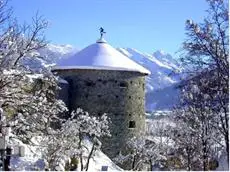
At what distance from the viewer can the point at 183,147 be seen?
786 inches

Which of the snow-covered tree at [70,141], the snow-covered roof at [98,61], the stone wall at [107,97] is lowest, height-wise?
the snow-covered tree at [70,141]

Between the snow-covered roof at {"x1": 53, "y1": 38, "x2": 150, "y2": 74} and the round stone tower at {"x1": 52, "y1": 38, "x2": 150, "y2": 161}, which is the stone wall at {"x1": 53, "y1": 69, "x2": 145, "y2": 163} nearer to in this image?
the round stone tower at {"x1": 52, "y1": 38, "x2": 150, "y2": 161}

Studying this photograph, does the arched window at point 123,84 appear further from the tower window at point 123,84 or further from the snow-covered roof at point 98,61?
the snow-covered roof at point 98,61

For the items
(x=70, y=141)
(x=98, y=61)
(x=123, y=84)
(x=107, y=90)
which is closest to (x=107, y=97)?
(x=107, y=90)

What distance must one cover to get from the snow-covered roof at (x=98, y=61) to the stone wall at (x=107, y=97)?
233mm

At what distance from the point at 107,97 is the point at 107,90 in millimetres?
330

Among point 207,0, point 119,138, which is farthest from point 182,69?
point 119,138

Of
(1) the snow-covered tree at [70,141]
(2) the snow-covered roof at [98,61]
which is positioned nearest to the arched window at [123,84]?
(2) the snow-covered roof at [98,61]

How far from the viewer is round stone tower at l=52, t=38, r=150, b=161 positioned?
25156 millimetres

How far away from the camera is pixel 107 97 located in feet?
83.1

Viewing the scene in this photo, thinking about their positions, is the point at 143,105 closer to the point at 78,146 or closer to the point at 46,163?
the point at 78,146

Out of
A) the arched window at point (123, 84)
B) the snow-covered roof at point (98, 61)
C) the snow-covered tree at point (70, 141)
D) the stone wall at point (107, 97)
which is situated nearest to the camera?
the snow-covered tree at point (70, 141)

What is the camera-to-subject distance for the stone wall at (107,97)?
25141mm

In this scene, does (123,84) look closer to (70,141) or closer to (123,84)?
(123,84)
